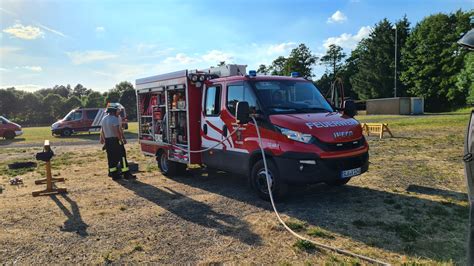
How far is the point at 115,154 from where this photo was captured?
30.5ft

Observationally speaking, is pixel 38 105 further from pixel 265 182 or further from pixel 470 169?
pixel 470 169

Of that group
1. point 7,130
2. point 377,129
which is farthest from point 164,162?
point 7,130

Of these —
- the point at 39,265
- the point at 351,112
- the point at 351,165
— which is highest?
the point at 351,112

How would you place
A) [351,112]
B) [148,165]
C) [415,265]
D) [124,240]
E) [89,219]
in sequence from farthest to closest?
[148,165] → [351,112] → [89,219] → [124,240] → [415,265]

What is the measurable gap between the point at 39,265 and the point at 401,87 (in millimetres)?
64468

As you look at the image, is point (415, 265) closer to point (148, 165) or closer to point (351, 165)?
point (351, 165)

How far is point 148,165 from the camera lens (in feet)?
38.1

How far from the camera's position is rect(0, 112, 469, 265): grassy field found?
450 cm

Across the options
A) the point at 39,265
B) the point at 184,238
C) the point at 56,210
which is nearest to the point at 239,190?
the point at 184,238

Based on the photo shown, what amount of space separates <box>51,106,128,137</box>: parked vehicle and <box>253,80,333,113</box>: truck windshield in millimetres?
21221

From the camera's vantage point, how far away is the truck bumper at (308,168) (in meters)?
5.98

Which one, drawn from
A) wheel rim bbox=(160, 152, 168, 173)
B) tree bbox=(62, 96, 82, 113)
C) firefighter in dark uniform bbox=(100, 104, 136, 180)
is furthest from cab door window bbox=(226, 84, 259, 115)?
tree bbox=(62, 96, 82, 113)

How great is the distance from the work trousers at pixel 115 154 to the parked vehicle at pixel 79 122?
1791 cm

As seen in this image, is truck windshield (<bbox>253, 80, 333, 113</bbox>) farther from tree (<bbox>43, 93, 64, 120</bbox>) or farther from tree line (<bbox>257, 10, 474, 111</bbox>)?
tree (<bbox>43, 93, 64, 120</bbox>)
